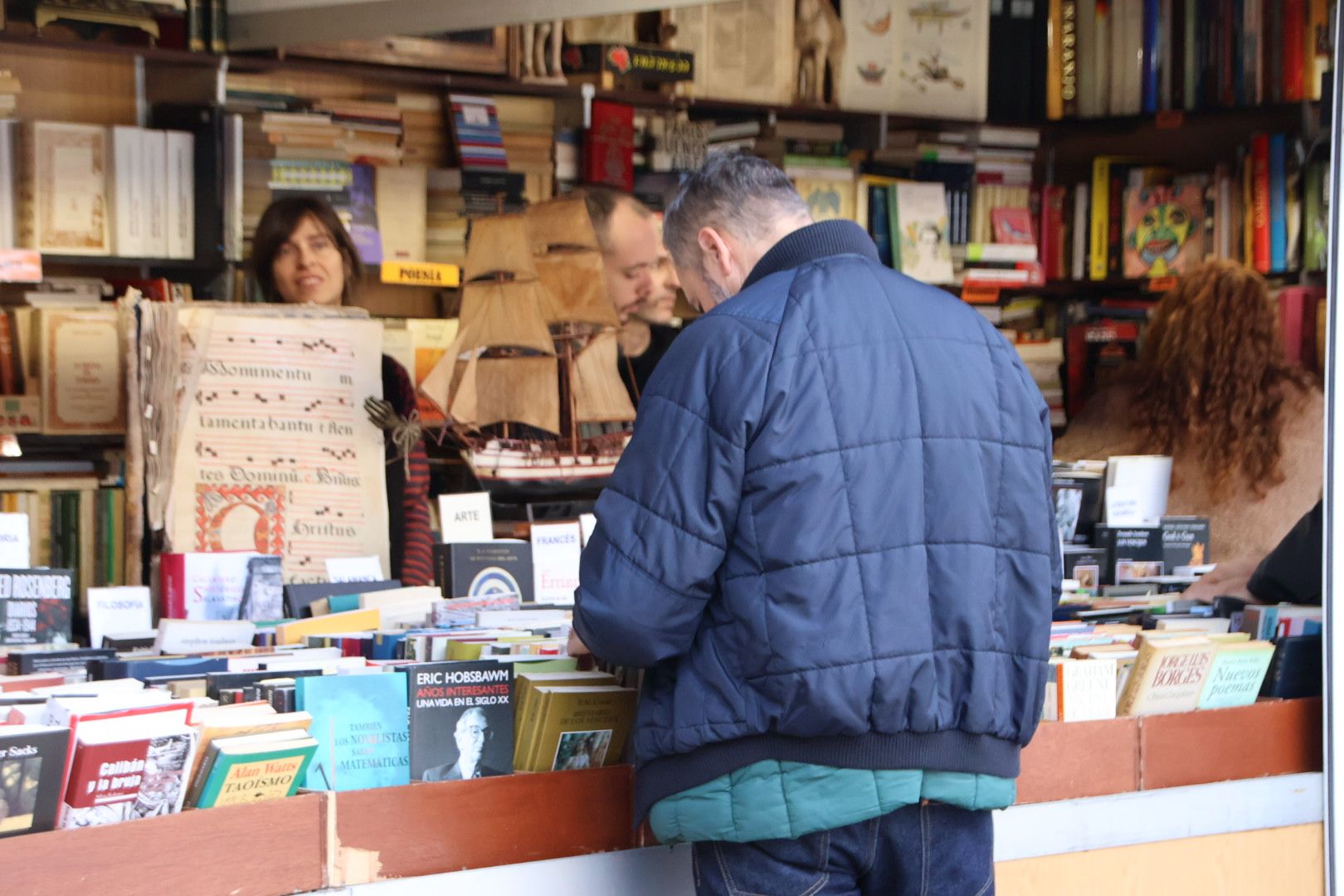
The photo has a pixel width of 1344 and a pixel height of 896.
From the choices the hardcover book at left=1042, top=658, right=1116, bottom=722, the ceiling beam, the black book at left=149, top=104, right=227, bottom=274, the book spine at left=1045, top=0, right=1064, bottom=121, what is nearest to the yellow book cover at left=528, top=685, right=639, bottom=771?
the hardcover book at left=1042, top=658, right=1116, bottom=722

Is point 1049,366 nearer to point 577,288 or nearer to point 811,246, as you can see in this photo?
point 577,288

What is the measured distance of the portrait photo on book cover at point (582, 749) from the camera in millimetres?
2262

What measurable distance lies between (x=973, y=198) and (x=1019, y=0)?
787 mm

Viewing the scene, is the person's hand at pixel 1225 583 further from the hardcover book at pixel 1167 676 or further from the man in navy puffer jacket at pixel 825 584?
the man in navy puffer jacket at pixel 825 584

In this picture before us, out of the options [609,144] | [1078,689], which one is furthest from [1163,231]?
[1078,689]

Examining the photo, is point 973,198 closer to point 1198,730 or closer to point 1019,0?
point 1019,0

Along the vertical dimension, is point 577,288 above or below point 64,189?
below

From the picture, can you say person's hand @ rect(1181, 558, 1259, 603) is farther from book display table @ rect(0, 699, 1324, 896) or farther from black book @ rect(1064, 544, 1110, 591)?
book display table @ rect(0, 699, 1324, 896)

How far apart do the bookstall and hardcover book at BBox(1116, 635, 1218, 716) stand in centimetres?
1

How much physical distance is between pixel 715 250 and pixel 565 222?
3213mm

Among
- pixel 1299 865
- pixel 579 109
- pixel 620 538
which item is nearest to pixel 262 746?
pixel 620 538

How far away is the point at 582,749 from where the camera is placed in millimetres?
2281

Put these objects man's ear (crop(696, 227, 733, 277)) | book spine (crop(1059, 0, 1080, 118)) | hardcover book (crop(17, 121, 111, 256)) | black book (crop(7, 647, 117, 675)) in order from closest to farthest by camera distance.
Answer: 1. man's ear (crop(696, 227, 733, 277))
2. black book (crop(7, 647, 117, 675))
3. hardcover book (crop(17, 121, 111, 256))
4. book spine (crop(1059, 0, 1080, 118))

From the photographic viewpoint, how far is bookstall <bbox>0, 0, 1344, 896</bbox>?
7.06ft
